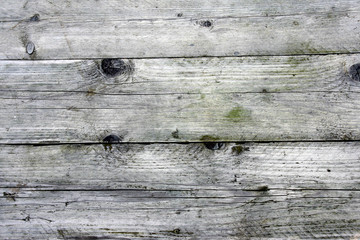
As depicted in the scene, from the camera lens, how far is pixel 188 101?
1300mm

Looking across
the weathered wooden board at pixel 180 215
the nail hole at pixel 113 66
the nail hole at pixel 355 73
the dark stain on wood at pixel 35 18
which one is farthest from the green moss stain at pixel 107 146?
the nail hole at pixel 355 73

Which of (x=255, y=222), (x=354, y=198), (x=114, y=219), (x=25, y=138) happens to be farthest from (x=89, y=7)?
(x=354, y=198)

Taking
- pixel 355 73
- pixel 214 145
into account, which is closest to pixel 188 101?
pixel 214 145

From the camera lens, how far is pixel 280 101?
1.28 metres

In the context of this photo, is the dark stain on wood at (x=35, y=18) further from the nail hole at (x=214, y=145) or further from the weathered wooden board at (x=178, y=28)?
the nail hole at (x=214, y=145)

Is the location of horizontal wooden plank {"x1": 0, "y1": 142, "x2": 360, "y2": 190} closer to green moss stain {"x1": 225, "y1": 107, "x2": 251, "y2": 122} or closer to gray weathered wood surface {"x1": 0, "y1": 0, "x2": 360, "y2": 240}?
gray weathered wood surface {"x1": 0, "y1": 0, "x2": 360, "y2": 240}

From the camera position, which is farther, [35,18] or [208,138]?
[35,18]

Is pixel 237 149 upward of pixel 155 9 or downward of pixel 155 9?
downward

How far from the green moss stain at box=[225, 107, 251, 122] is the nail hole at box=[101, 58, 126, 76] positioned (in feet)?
1.80

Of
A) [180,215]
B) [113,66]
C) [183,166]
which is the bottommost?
[180,215]

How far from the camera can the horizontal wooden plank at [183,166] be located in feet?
4.10

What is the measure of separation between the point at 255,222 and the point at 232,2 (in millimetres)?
1048

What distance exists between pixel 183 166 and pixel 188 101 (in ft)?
0.99

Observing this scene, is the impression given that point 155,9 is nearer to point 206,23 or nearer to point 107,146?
point 206,23
